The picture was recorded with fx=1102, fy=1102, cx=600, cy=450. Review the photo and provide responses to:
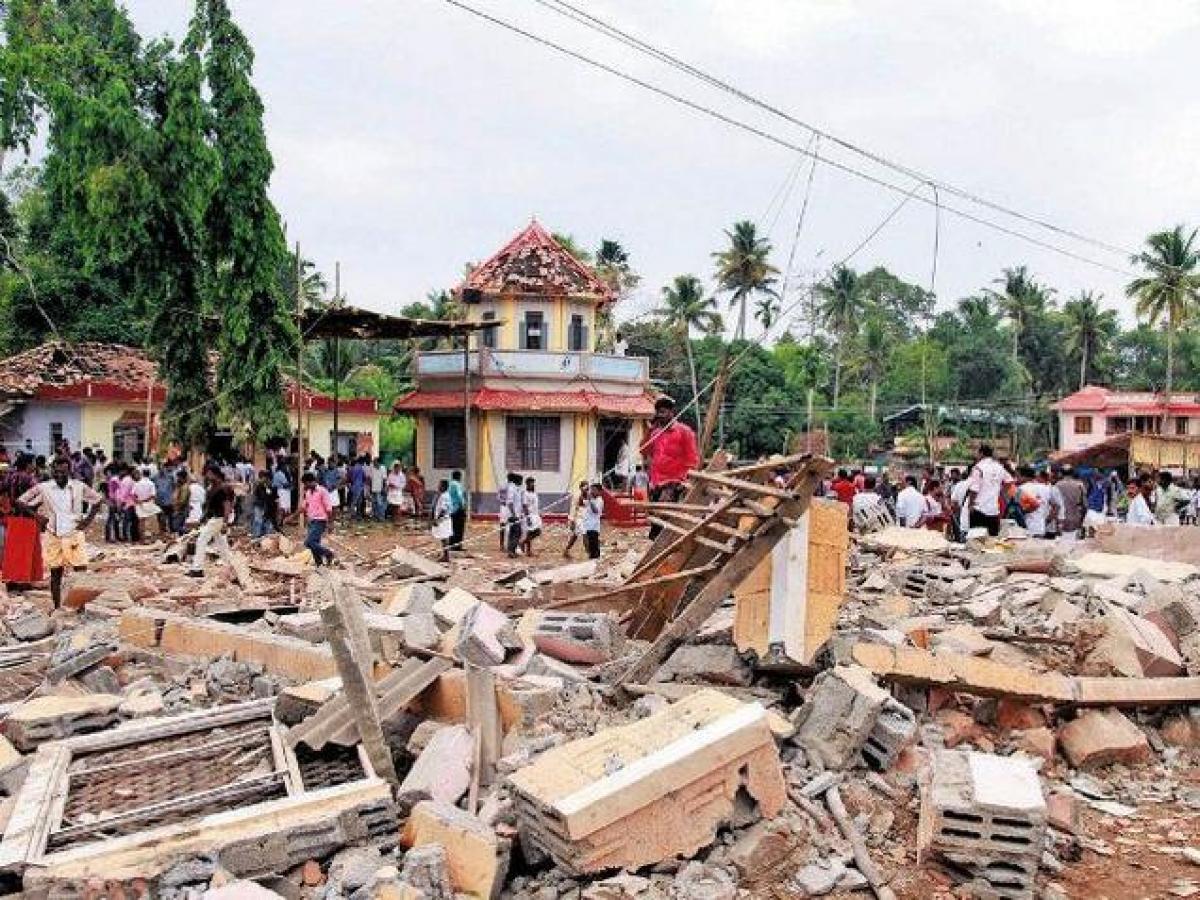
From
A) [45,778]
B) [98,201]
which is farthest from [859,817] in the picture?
[98,201]

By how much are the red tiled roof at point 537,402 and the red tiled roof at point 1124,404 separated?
26.7 meters

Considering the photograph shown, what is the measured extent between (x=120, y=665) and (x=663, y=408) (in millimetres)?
5093

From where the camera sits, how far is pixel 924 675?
662cm

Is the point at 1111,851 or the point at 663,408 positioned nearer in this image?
the point at 1111,851

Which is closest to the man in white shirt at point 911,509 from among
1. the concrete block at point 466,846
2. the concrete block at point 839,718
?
the concrete block at point 839,718

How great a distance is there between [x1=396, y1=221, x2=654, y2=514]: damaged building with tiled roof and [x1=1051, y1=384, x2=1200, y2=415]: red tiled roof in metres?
26.2

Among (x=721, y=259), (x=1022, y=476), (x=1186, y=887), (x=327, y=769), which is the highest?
(x=721, y=259)

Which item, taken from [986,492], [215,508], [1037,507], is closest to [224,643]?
[986,492]

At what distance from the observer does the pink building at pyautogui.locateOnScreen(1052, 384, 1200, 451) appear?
4478cm

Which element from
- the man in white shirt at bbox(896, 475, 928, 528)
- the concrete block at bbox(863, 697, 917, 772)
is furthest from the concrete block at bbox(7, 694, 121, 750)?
the man in white shirt at bbox(896, 475, 928, 528)

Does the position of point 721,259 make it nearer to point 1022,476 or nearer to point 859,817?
point 1022,476

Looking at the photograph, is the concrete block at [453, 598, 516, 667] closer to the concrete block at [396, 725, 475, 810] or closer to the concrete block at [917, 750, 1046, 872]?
the concrete block at [396, 725, 475, 810]

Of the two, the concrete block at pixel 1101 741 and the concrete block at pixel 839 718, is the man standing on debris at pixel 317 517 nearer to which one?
the concrete block at pixel 839 718

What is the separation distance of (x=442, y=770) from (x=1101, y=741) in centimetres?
408
